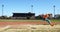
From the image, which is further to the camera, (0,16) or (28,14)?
(28,14)

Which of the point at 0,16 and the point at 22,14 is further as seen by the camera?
the point at 22,14

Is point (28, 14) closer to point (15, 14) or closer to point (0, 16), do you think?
point (15, 14)

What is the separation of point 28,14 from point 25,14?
5.48 ft

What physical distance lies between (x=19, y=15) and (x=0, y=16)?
12662 millimetres

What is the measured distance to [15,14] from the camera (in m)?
99.8

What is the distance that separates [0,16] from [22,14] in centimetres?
1359

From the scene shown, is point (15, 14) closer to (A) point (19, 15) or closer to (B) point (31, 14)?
(A) point (19, 15)

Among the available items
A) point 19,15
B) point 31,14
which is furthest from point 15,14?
point 31,14

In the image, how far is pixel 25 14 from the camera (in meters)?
97.9

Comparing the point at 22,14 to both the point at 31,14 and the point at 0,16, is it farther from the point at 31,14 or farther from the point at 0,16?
the point at 0,16

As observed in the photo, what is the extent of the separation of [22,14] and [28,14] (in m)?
3.48

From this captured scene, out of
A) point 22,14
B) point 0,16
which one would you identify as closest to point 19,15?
point 22,14

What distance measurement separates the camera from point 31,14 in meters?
97.7

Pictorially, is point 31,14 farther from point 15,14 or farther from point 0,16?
point 0,16
